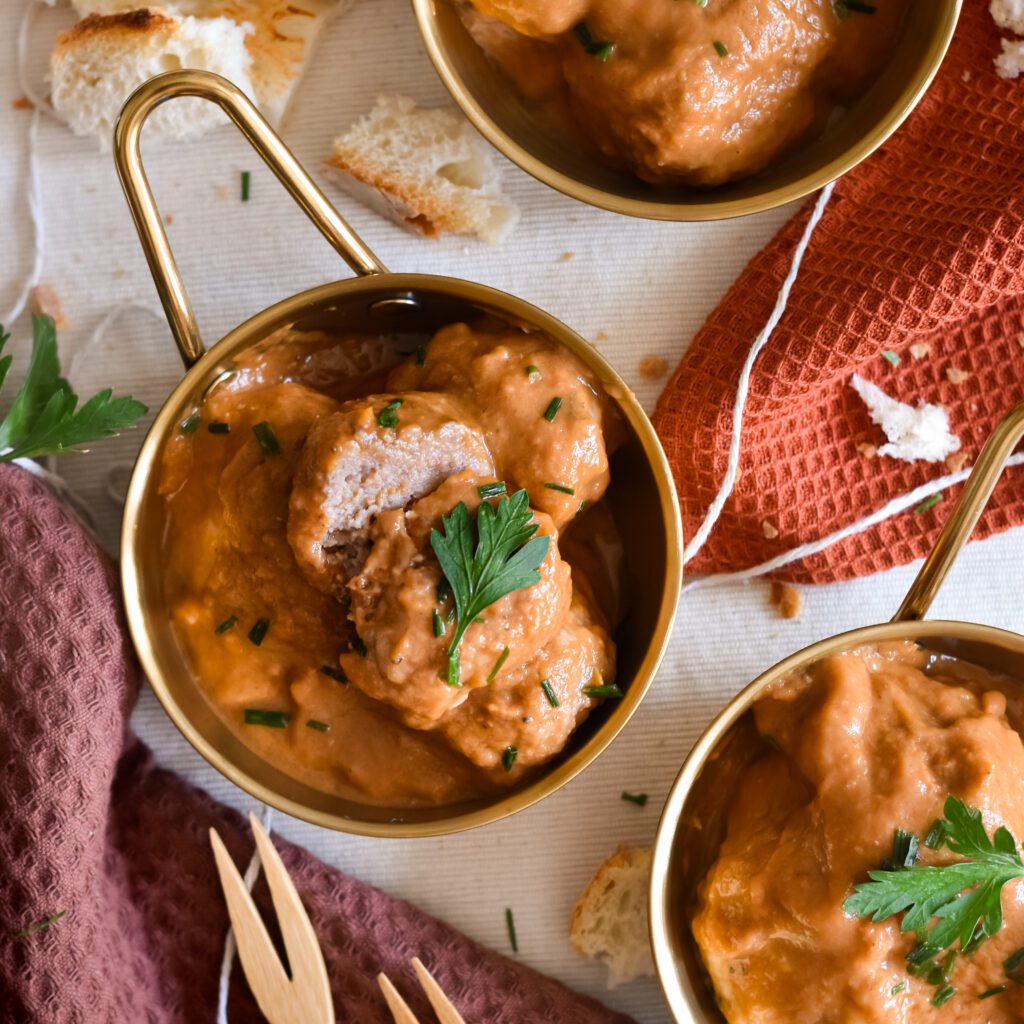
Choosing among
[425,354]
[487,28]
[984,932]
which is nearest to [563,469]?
[425,354]

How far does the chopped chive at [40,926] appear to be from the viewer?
1.57m

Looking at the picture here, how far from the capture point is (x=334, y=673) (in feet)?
4.90

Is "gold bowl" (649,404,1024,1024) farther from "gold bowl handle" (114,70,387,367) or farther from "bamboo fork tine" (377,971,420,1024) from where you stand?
"gold bowl handle" (114,70,387,367)

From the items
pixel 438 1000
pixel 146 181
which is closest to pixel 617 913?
pixel 438 1000

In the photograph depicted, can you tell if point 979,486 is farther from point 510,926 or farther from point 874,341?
point 510,926

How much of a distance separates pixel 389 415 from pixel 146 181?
434 millimetres

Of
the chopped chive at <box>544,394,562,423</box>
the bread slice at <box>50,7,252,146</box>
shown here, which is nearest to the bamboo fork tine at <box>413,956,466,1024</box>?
the chopped chive at <box>544,394,562,423</box>

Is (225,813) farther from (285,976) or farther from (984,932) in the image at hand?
(984,932)

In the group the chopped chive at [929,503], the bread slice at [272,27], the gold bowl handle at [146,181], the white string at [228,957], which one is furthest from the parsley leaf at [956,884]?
the bread slice at [272,27]

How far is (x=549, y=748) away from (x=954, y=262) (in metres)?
0.87

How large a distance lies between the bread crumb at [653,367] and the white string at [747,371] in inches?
5.8

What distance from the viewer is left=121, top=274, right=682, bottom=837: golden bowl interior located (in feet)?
4.81

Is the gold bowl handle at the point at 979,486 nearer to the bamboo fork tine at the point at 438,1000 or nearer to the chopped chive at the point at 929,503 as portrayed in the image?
the chopped chive at the point at 929,503

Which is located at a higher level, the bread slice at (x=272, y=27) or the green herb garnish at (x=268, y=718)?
the bread slice at (x=272, y=27)
